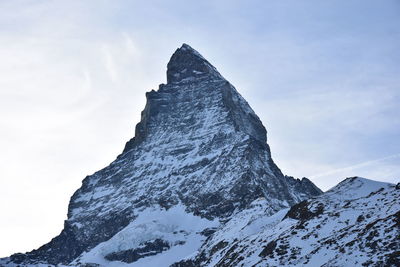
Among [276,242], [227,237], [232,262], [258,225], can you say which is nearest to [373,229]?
[276,242]

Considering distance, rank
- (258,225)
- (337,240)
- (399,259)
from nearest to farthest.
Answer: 1. (399,259)
2. (337,240)
3. (258,225)

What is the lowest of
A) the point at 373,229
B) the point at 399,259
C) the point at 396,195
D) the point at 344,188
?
the point at 399,259

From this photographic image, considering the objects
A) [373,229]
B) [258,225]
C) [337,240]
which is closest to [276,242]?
[337,240]

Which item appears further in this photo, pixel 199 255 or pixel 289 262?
pixel 199 255

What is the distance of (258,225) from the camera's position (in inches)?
5773

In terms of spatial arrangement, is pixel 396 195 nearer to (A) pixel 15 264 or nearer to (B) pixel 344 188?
(B) pixel 344 188

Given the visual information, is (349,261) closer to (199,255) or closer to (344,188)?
(344,188)

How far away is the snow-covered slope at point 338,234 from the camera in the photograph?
73.2 meters

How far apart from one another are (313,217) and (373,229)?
21.7 m

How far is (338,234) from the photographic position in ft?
278

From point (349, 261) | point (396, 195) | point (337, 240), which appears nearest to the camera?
point (349, 261)

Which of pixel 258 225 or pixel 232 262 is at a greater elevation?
pixel 258 225

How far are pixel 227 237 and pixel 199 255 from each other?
38.1ft

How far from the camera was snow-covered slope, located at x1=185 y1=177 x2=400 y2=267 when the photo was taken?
7325 centimetres
